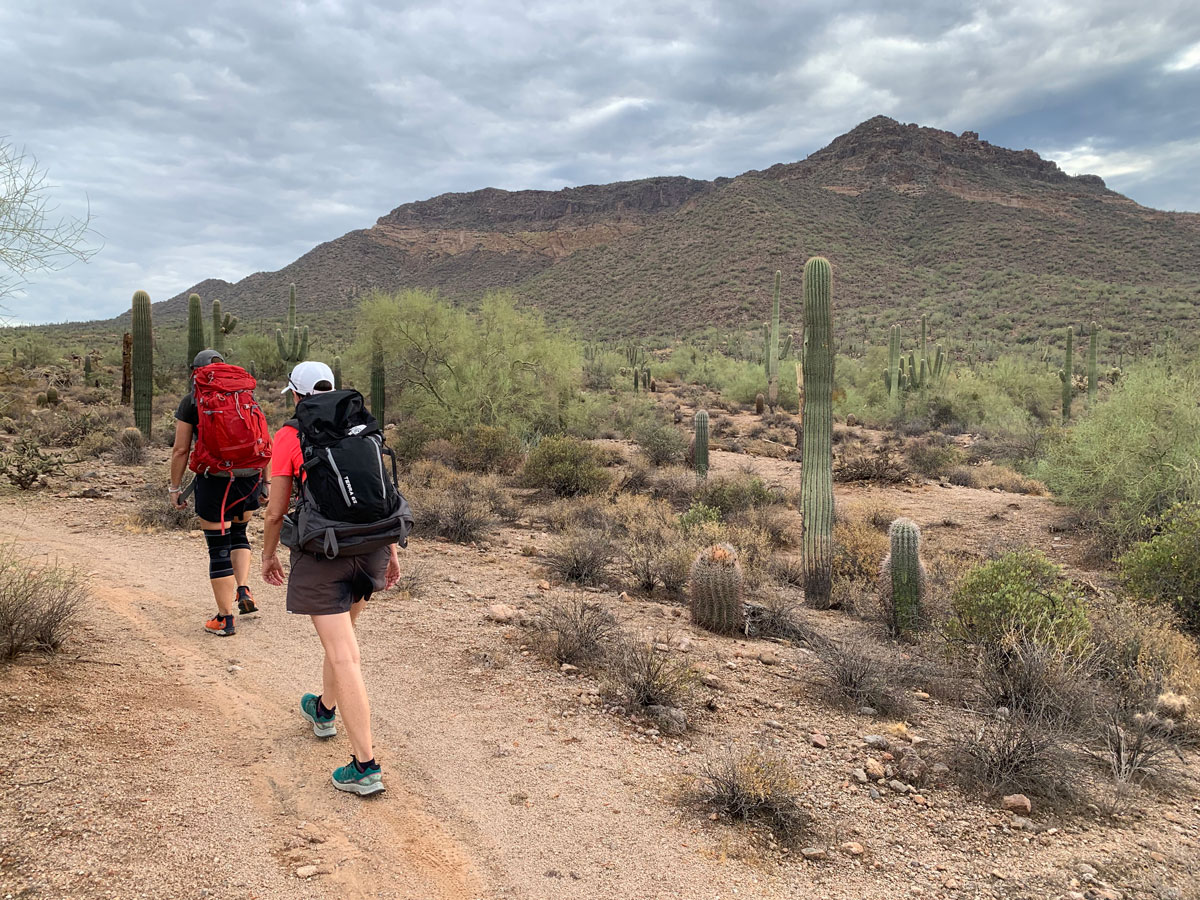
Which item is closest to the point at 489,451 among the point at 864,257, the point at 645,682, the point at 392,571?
the point at 645,682

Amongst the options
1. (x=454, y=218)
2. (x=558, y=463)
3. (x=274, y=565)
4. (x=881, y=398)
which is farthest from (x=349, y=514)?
(x=454, y=218)

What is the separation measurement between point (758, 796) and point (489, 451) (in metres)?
12.0

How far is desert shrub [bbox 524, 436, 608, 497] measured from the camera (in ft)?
42.0

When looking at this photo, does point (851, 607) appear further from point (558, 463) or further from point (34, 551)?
point (34, 551)

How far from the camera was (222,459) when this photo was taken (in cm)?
491

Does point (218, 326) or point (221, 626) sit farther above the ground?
point (218, 326)

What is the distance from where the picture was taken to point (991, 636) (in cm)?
568

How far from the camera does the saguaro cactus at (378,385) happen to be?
18.5m

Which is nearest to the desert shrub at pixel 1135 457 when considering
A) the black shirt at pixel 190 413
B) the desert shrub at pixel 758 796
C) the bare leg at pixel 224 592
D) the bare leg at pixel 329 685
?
the desert shrub at pixel 758 796

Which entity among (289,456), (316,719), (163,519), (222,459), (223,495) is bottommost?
(316,719)

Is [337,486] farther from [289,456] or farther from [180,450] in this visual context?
[180,450]

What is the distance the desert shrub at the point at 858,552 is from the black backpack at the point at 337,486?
6556 mm

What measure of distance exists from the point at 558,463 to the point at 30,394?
18307 millimetres

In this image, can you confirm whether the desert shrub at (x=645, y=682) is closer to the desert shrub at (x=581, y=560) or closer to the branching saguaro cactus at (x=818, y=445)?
the desert shrub at (x=581, y=560)
